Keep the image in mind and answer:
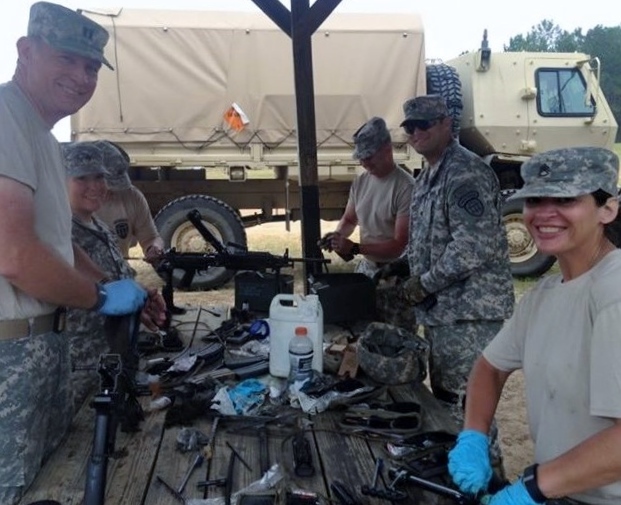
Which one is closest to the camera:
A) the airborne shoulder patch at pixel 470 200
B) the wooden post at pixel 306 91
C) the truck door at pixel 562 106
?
the airborne shoulder patch at pixel 470 200

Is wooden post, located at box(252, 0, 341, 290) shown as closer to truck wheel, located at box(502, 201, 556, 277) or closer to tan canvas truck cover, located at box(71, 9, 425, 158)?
tan canvas truck cover, located at box(71, 9, 425, 158)

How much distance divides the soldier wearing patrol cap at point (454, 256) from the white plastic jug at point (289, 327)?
2.75ft

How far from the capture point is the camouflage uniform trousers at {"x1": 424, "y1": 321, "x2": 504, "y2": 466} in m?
2.89

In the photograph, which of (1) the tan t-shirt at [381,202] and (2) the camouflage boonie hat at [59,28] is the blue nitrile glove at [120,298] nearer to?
(2) the camouflage boonie hat at [59,28]

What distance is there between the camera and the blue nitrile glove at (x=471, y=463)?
1.50 metres

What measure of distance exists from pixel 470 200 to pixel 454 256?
11.2 inches

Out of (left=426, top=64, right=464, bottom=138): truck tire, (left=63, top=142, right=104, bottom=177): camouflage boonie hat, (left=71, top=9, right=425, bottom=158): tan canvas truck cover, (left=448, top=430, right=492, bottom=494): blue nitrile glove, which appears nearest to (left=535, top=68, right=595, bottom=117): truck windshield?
(left=426, top=64, right=464, bottom=138): truck tire

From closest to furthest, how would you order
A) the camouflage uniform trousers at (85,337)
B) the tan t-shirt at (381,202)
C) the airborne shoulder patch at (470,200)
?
1. the camouflage uniform trousers at (85,337)
2. the airborne shoulder patch at (470,200)
3. the tan t-shirt at (381,202)

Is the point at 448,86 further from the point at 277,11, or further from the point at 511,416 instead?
the point at 511,416

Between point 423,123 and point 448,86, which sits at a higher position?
point 448,86

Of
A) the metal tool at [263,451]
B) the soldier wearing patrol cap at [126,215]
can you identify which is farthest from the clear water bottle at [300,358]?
the soldier wearing patrol cap at [126,215]

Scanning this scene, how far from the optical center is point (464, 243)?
108 inches

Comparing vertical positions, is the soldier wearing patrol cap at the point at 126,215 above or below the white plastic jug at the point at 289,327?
above

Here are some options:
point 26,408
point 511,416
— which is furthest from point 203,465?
point 511,416
